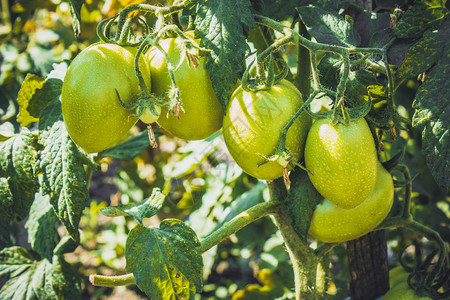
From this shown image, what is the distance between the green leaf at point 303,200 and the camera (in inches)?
26.9

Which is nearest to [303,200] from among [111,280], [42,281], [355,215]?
[355,215]

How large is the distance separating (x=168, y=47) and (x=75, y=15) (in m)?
0.20

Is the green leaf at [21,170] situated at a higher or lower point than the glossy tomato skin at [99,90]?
lower

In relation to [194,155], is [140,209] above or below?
above

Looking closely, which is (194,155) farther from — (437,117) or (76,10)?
(437,117)

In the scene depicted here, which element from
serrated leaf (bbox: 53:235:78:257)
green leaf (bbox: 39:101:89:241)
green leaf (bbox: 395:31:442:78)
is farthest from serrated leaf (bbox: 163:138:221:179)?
green leaf (bbox: 395:31:442:78)

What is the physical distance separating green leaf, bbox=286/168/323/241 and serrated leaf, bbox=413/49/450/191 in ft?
0.58

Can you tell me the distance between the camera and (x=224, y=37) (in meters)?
0.59

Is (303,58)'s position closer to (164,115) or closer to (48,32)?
(164,115)

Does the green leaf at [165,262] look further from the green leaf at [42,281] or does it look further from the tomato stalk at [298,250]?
the green leaf at [42,281]

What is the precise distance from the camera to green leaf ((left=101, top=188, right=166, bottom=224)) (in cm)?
65

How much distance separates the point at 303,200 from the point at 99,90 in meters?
0.35

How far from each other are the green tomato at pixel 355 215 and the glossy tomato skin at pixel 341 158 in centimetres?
10

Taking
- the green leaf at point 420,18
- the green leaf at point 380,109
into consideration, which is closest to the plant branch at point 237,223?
the green leaf at point 380,109
